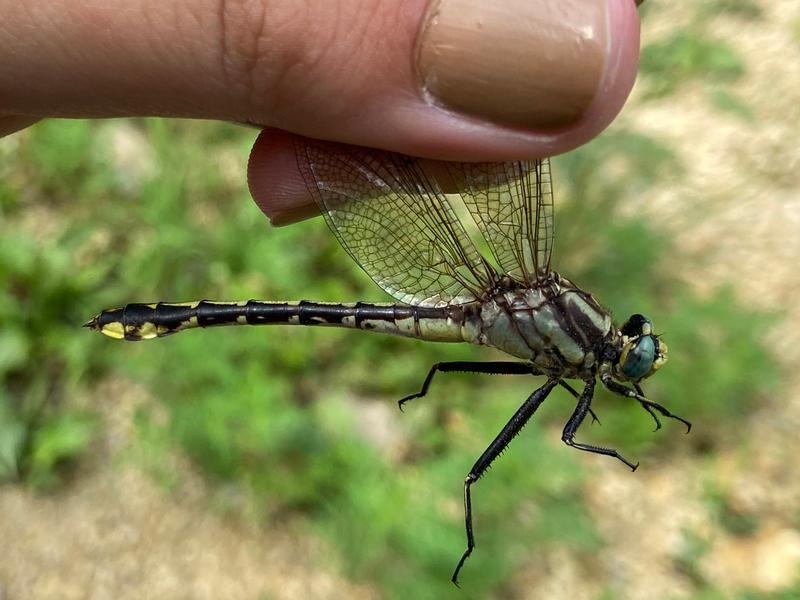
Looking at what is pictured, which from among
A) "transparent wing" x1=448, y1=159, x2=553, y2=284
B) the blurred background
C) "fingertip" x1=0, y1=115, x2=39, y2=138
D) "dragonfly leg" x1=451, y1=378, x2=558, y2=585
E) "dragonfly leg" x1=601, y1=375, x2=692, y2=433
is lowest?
the blurred background

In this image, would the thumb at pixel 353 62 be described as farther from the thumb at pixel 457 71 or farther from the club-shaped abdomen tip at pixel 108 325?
the club-shaped abdomen tip at pixel 108 325

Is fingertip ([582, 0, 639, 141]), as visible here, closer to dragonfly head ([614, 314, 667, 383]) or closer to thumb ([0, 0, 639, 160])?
thumb ([0, 0, 639, 160])

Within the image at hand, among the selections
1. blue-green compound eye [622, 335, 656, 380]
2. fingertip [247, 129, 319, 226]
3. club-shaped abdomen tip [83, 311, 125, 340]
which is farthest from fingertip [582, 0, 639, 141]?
club-shaped abdomen tip [83, 311, 125, 340]

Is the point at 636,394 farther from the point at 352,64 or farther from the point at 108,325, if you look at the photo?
the point at 108,325

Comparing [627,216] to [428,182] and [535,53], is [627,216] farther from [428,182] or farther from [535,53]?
[535,53]

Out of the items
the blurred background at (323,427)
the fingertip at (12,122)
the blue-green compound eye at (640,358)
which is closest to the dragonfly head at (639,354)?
the blue-green compound eye at (640,358)

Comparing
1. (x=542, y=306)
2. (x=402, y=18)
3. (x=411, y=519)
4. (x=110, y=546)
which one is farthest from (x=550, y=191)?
(x=110, y=546)

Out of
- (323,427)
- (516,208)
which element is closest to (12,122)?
(516,208)
